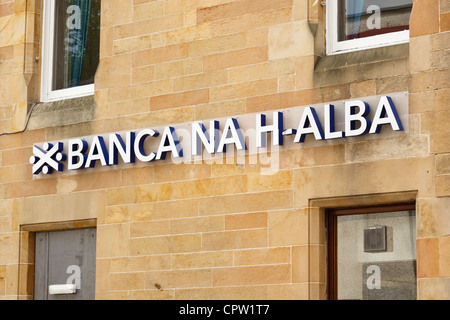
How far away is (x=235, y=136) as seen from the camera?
1158cm

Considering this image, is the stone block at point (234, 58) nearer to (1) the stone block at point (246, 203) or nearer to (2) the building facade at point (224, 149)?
(2) the building facade at point (224, 149)

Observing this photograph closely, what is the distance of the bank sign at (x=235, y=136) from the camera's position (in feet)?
35.1

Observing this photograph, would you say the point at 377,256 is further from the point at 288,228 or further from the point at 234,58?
the point at 234,58

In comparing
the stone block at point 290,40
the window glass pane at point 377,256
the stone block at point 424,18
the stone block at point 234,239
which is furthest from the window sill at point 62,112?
the stone block at point 424,18

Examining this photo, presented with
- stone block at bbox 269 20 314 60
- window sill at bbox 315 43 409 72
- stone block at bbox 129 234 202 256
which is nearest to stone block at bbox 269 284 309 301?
stone block at bbox 129 234 202 256

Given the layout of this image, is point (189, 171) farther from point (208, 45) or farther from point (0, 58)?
point (0, 58)

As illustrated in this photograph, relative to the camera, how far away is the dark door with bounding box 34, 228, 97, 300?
12945 millimetres

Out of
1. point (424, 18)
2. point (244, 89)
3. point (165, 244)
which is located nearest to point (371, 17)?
point (424, 18)

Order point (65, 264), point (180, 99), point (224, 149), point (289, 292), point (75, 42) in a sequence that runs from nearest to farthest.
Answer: point (289, 292) → point (224, 149) → point (180, 99) → point (65, 264) → point (75, 42)

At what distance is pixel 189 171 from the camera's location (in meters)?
12.0

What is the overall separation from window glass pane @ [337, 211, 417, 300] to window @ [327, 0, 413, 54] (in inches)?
65.7

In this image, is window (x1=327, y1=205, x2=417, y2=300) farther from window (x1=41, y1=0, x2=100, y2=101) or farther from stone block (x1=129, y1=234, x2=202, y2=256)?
window (x1=41, y1=0, x2=100, y2=101)

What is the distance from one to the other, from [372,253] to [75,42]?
4891mm
